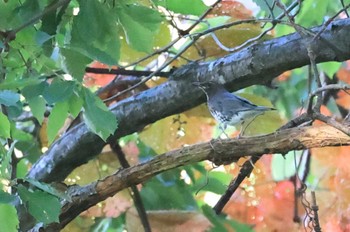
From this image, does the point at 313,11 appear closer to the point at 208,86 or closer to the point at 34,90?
the point at 208,86

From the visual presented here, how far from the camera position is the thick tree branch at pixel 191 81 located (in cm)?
76

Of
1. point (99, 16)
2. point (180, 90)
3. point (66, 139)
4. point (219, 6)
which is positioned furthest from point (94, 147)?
point (99, 16)

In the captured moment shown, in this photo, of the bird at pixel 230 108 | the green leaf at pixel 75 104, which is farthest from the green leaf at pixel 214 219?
the green leaf at pixel 75 104

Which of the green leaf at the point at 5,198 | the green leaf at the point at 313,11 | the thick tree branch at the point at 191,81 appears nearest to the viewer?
the green leaf at the point at 5,198

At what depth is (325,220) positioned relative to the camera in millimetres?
953

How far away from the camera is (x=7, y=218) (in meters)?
0.57

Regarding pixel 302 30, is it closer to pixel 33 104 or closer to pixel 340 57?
pixel 340 57

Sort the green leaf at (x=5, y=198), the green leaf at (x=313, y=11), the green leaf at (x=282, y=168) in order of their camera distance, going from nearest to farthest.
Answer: the green leaf at (x=5, y=198) → the green leaf at (x=313, y=11) → the green leaf at (x=282, y=168)

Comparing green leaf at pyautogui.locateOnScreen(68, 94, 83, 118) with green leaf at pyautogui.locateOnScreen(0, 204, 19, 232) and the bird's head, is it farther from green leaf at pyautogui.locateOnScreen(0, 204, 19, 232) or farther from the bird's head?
the bird's head

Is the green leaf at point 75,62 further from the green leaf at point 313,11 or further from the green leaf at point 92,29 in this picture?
the green leaf at point 313,11

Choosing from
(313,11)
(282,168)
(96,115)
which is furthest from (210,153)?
(282,168)

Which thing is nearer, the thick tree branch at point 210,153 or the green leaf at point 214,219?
the thick tree branch at point 210,153

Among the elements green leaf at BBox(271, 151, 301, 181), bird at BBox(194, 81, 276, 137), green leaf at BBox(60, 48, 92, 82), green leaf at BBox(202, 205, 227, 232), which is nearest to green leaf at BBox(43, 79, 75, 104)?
green leaf at BBox(60, 48, 92, 82)

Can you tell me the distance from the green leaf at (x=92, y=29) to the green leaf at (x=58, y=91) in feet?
0.11
